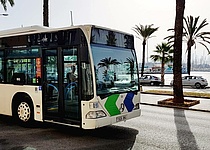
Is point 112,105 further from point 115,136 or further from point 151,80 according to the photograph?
point 151,80

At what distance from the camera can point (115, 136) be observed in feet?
25.1

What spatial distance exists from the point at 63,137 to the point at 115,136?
1481 millimetres

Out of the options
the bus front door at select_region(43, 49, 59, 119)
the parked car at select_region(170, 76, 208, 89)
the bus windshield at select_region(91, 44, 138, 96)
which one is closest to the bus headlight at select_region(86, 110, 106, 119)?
the bus windshield at select_region(91, 44, 138, 96)

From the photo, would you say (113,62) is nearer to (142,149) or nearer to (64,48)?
(64,48)

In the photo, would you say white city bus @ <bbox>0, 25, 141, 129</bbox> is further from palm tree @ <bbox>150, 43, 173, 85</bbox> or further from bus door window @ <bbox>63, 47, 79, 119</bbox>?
palm tree @ <bbox>150, 43, 173, 85</bbox>

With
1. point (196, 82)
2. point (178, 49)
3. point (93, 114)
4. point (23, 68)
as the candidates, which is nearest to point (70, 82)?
point (93, 114)

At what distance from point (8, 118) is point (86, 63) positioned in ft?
17.1

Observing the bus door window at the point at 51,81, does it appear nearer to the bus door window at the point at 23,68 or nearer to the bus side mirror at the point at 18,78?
the bus door window at the point at 23,68

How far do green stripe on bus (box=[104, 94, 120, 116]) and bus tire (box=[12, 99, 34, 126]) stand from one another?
106 inches

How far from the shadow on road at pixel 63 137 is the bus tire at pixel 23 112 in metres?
0.23

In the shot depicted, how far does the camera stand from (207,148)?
6.54m

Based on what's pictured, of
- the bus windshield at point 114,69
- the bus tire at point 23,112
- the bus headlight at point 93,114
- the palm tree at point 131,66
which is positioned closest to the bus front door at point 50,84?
the bus tire at point 23,112

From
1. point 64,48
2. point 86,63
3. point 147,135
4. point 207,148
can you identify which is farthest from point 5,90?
point 207,148

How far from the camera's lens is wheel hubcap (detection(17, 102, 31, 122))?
8692 mm
